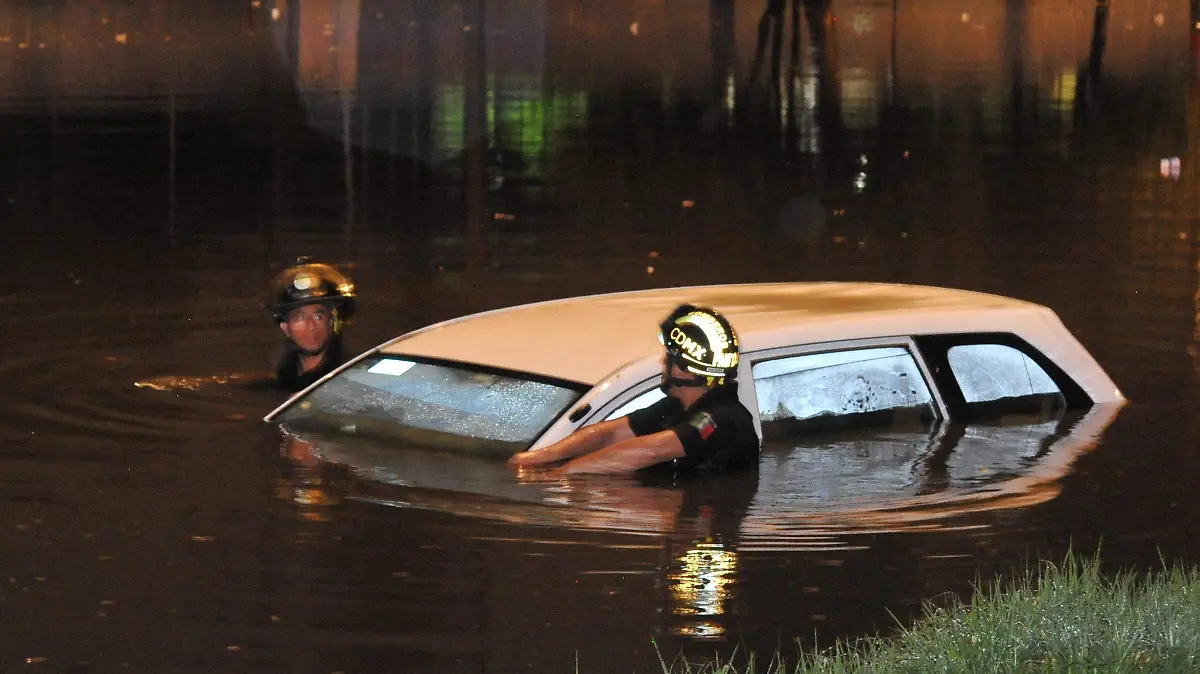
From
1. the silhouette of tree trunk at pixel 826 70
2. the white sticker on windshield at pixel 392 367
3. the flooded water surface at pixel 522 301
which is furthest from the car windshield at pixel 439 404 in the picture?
the silhouette of tree trunk at pixel 826 70

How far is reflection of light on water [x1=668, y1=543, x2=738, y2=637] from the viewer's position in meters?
8.39

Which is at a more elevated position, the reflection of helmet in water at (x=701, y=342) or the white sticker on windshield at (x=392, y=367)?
the reflection of helmet in water at (x=701, y=342)

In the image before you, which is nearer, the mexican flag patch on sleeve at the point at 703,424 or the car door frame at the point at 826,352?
the mexican flag patch on sleeve at the point at 703,424

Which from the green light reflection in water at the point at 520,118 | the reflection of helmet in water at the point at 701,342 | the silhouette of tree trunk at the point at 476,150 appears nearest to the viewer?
the reflection of helmet in water at the point at 701,342

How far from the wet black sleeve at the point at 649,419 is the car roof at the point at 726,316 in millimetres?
230

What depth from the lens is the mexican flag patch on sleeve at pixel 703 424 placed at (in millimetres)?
10391

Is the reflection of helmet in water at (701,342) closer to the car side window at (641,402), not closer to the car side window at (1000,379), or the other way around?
the car side window at (641,402)

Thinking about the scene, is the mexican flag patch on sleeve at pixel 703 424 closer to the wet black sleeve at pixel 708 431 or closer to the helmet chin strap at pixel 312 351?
the wet black sleeve at pixel 708 431

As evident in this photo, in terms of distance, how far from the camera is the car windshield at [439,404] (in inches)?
416

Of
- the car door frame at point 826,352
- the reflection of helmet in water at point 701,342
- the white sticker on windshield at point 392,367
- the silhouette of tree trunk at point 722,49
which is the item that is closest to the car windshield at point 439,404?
the white sticker on windshield at point 392,367

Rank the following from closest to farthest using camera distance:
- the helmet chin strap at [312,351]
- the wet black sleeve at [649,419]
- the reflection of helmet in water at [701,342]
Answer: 1. the reflection of helmet in water at [701,342]
2. the wet black sleeve at [649,419]
3. the helmet chin strap at [312,351]

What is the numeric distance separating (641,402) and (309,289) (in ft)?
8.79

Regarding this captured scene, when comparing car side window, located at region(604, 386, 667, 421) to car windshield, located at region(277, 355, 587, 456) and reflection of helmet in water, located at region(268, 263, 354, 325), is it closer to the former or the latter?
car windshield, located at region(277, 355, 587, 456)

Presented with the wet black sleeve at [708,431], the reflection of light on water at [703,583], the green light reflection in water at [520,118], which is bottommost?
the reflection of light on water at [703,583]
